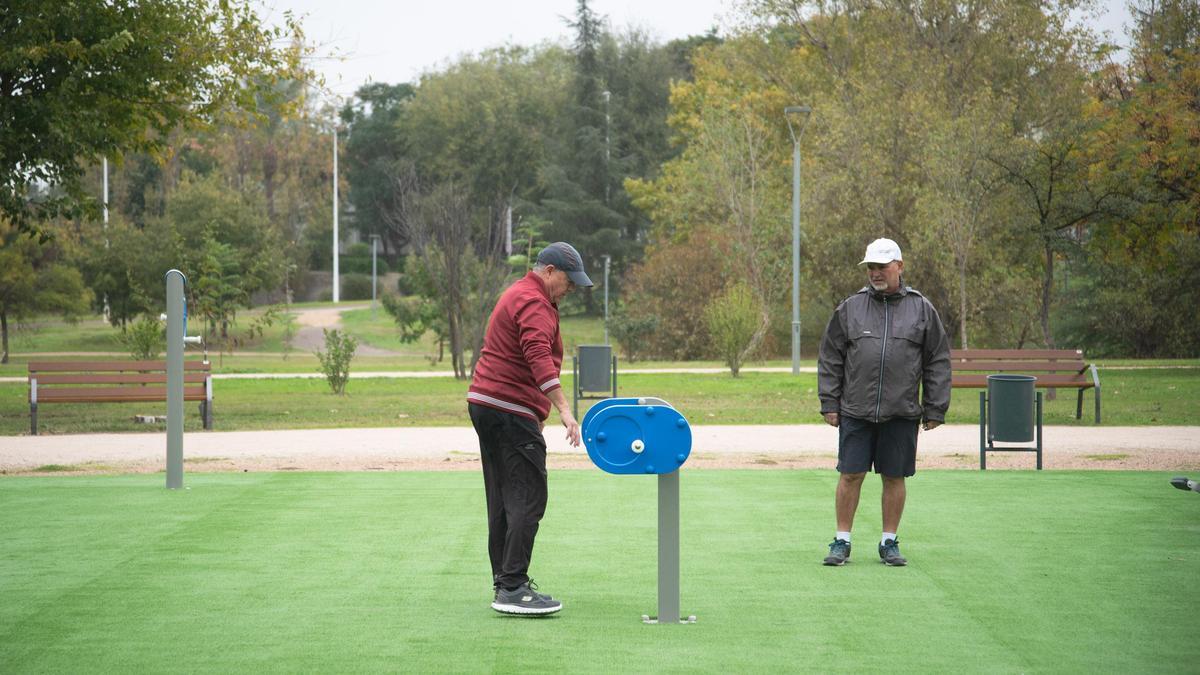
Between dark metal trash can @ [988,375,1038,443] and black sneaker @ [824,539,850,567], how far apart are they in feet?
18.2

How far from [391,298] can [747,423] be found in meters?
24.0

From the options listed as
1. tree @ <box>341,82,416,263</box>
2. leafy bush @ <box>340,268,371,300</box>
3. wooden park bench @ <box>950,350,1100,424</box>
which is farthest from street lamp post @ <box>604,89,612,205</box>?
wooden park bench @ <box>950,350,1100,424</box>

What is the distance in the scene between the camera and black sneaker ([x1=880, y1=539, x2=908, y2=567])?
7500 mm

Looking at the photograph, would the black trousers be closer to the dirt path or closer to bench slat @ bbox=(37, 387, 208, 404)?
bench slat @ bbox=(37, 387, 208, 404)

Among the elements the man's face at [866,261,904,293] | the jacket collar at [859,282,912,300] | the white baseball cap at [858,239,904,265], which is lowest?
the jacket collar at [859,282,912,300]

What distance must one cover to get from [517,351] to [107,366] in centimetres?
1380

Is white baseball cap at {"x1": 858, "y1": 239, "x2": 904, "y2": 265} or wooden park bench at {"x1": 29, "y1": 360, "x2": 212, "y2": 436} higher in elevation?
white baseball cap at {"x1": 858, "y1": 239, "x2": 904, "y2": 265}

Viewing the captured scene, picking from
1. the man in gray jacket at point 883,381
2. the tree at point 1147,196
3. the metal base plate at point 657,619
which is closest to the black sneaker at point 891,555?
the man in gray jacket at point 883,381

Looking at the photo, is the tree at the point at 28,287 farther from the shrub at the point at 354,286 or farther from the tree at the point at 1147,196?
the shrub at the point at 354,286

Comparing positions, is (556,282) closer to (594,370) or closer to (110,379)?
(594,370)

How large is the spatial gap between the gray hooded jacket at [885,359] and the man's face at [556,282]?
1795 millimetres

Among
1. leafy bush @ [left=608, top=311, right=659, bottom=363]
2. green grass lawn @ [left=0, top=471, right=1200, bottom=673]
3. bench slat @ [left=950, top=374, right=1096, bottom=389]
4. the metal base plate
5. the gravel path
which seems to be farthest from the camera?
leafy bush @ [left=608, top=311, right=659, bottom=363]

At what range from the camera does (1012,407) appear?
1262 centimetres

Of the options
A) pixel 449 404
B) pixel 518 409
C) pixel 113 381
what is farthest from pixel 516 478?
pixel 449 404
